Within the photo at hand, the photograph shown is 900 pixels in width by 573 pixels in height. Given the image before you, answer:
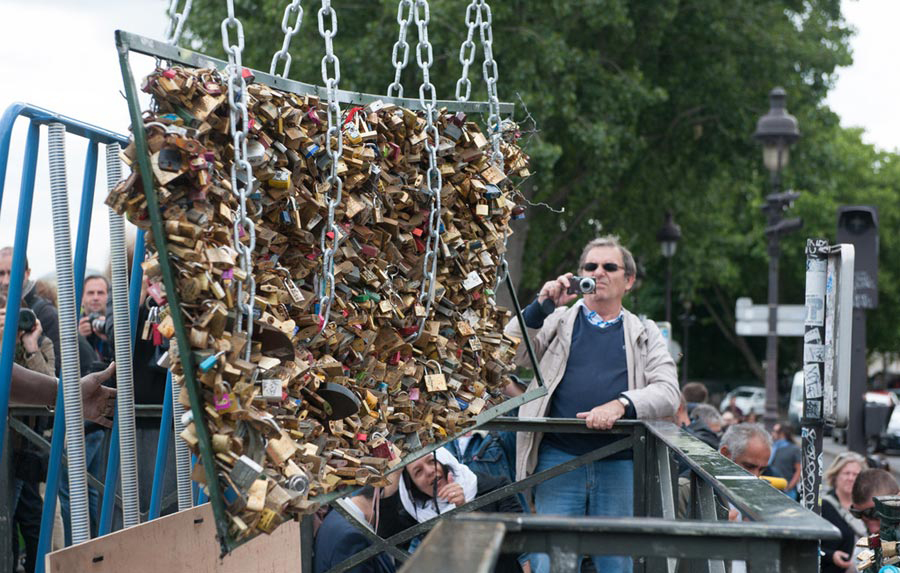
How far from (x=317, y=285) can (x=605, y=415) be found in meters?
1.70

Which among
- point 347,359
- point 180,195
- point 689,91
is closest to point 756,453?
point 347,359

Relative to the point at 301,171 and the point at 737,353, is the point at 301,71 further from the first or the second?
the point at 737,353

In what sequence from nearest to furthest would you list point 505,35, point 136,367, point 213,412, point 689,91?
point 213,412 < point 136,367 < point 505,35 < point 689,91

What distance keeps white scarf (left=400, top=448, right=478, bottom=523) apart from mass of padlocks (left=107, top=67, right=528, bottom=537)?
797 mm

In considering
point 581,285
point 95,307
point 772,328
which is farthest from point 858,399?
point 95,307

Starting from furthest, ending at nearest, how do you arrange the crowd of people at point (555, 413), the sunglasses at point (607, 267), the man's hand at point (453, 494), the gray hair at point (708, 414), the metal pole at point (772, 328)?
the metal pole at point (772, 328), the gray hair at point (708, 414), the sunglasses at point (607, 267), the man's hand at point (453, 494), the crowd of people at point (555, 413)

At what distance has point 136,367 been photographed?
476cm

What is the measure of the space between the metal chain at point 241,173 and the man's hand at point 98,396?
103cm

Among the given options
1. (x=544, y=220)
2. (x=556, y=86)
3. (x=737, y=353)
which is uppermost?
(x=556, y=86)

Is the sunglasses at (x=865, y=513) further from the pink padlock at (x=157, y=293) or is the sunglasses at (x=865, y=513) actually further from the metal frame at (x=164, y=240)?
the pink padlock at (x=157, y=293)

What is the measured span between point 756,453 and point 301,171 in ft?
11.8

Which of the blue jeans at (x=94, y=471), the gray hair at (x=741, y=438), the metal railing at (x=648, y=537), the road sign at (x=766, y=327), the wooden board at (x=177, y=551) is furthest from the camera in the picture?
the road sign at (x=766, y=327)

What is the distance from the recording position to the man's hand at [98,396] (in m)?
3.41

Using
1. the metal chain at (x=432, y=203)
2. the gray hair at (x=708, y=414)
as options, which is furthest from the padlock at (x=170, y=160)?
the gray hair at (x=708, y=414)
